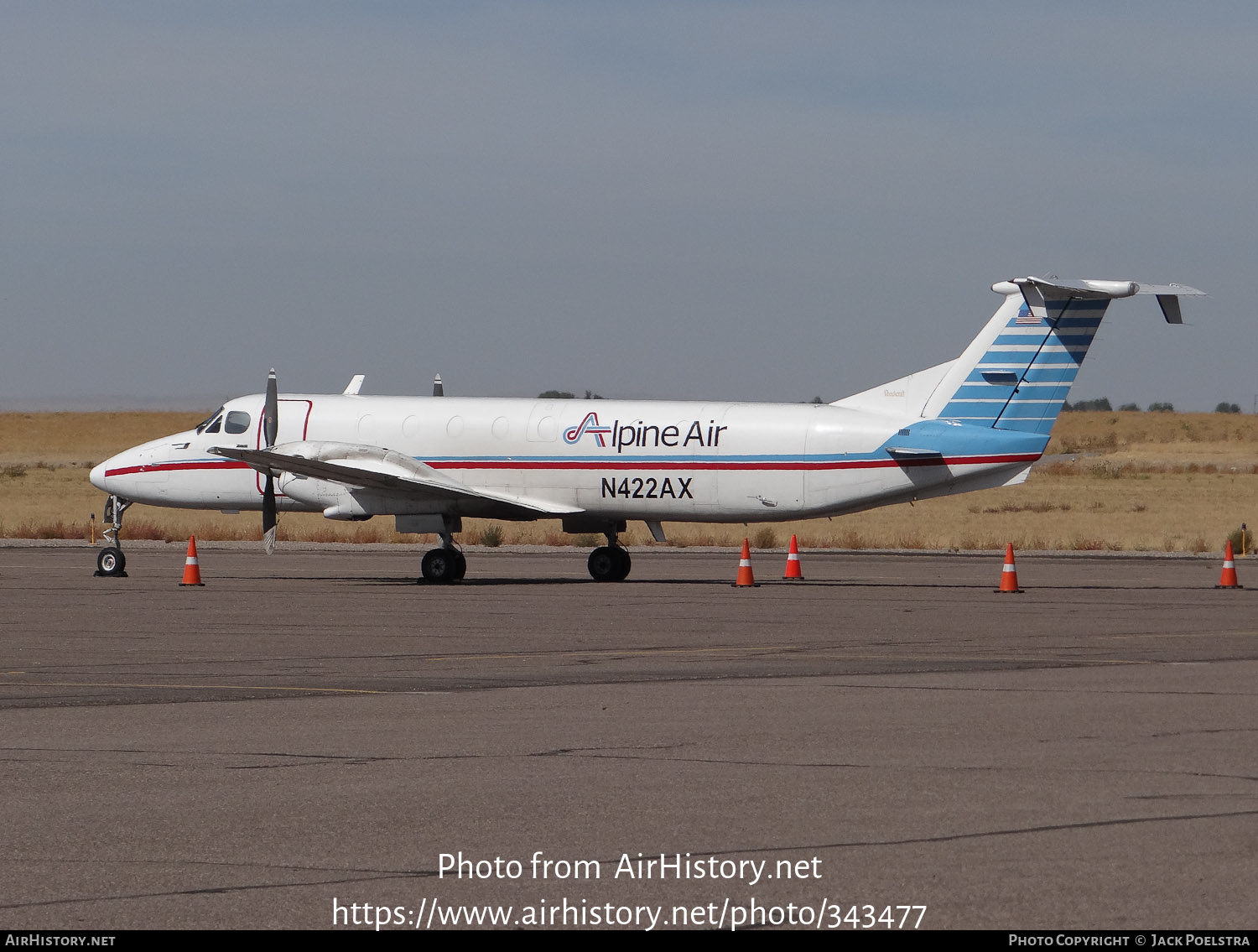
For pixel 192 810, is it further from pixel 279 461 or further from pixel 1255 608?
pixel 279 461

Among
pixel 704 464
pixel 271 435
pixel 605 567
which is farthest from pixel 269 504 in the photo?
pixel 704 464

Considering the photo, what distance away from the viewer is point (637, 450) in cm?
2845

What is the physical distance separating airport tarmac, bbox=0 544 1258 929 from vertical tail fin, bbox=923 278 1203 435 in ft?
22.1

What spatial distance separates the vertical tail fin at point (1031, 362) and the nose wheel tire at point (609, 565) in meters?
6.01

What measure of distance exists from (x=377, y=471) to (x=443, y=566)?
1.92 meters

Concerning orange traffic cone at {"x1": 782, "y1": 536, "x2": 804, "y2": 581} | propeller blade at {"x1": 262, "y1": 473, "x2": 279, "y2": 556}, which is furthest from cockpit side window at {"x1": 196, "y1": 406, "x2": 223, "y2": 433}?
orange traffic cone at {"x1": 782, "y1": 536, "x2": 804, "y2": 581}

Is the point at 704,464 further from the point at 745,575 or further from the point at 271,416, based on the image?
the point at 271,416

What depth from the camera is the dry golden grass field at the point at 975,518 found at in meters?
46.2

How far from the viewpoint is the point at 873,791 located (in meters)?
8.86

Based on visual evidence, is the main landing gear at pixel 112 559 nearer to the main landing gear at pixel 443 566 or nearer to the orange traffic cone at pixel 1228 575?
the main landing gear at pixel 443 566

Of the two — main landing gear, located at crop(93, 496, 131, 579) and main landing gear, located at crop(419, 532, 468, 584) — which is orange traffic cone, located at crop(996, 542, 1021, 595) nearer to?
main landing gear, located at crop(419, 532, 468, 584)

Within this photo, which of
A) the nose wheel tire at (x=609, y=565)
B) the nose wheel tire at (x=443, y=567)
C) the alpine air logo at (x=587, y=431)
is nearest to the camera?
the nose wheel tire at (x=443, y=567)

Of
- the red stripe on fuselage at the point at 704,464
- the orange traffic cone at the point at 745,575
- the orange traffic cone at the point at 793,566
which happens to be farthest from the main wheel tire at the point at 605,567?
the orange traffic cone at the point at 793,566

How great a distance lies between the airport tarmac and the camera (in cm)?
667
